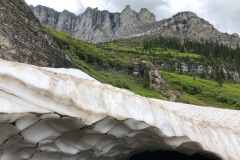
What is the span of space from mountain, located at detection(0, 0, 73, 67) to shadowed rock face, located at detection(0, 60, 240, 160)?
871 centimetres

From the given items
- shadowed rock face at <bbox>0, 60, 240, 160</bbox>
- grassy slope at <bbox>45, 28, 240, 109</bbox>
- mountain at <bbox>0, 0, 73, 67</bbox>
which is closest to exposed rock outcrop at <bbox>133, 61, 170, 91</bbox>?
grassy slope at <bbox>45, 28, 240, 109</bbox>

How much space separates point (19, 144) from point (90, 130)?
837 millimetres

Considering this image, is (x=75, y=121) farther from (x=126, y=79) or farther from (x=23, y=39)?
(x=126, y=79)

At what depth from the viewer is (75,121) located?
424 cm

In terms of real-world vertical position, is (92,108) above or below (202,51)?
below

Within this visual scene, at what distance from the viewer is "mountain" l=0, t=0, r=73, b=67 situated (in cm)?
1363

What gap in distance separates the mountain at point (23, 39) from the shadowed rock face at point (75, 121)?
871 cm

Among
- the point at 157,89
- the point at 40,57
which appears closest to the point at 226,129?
the point at 40,57

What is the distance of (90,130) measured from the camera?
443 cm

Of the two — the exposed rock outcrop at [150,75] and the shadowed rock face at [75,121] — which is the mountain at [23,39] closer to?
the shadowed rock face at [75,121]

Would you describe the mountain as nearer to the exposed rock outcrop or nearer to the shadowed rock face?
the shadowed rock face

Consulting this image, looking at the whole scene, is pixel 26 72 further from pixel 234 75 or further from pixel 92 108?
pixel 234 75

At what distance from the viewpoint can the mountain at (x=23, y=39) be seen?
1363 cm

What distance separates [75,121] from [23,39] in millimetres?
11248
